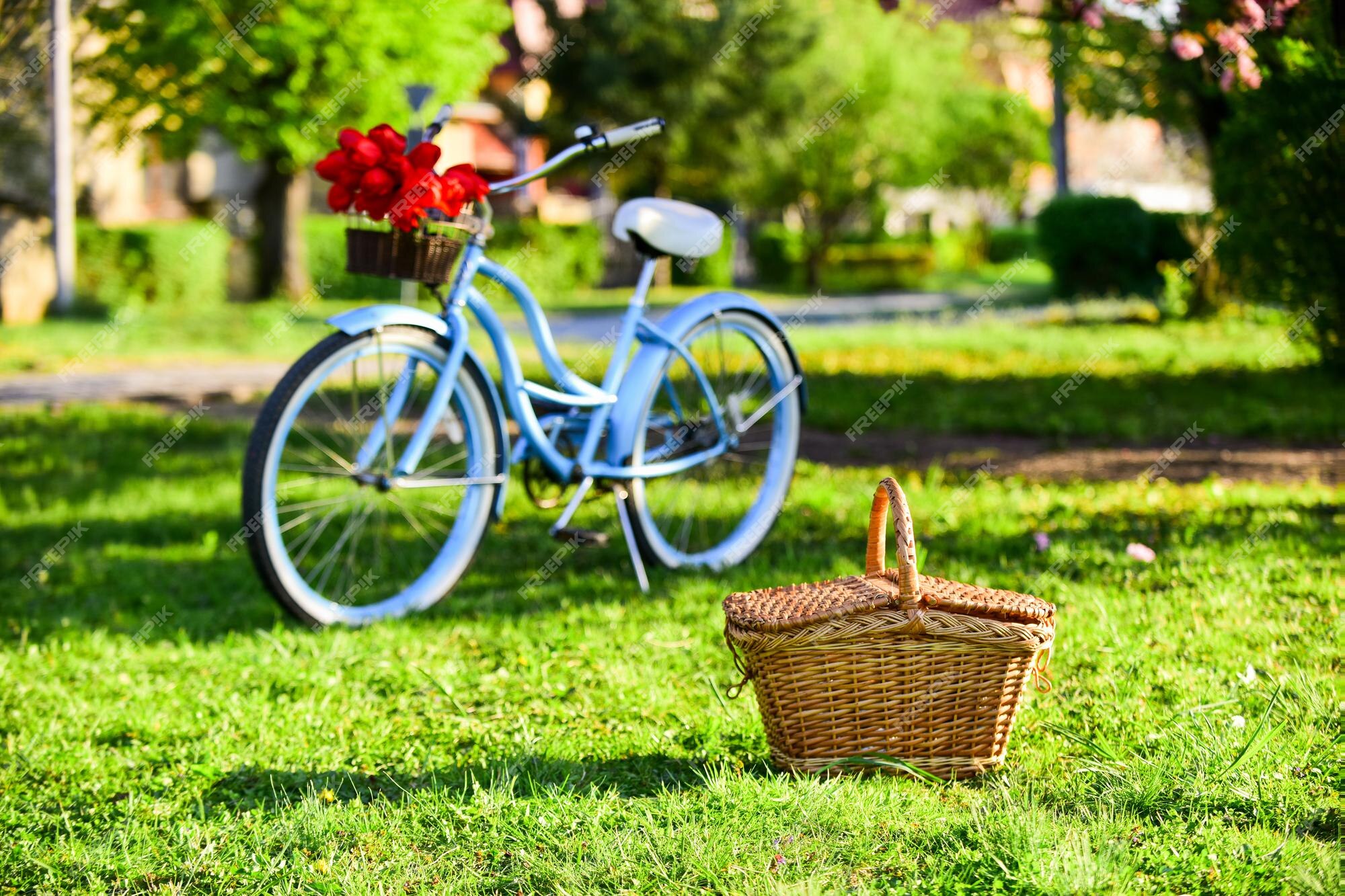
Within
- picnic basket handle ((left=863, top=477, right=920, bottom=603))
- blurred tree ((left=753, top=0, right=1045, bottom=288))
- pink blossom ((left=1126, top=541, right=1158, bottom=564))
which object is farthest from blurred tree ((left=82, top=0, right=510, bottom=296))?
picnic basket handle ((left=863, top=477, right=920, bottom=603))

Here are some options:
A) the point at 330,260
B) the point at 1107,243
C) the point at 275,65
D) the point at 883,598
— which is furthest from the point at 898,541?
the point at 330,260

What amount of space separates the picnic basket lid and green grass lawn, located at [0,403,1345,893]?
35 cm

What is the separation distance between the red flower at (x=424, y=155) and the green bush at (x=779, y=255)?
27047 millimetres

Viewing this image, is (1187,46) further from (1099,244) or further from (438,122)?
(1099,244)

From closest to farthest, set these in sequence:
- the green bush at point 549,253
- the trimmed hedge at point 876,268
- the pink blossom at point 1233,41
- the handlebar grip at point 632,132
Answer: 1. the handlebar grip at point 632,132
2. the pink blossom at point 1233,41
3. the green bush at point 549,253
4. the trimmed hedge at point 876,268

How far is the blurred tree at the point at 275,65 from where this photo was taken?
47.9ft

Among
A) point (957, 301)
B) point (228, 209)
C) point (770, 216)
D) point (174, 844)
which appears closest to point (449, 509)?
point (174, 844)

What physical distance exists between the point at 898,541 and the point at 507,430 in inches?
88.8

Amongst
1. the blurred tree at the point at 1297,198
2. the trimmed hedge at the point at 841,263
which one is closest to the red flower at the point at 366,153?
the blurred tree at the point at 1297,198

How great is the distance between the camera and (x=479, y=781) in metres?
2.86

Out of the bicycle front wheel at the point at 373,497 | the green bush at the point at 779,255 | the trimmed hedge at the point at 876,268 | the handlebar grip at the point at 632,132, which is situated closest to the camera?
the bicycle front wheel at the point at 373,497

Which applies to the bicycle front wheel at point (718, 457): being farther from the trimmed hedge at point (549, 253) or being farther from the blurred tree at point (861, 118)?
the blurred tree at point (861, 118)

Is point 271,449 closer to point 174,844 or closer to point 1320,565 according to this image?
point 174,844

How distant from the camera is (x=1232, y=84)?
8.07m
